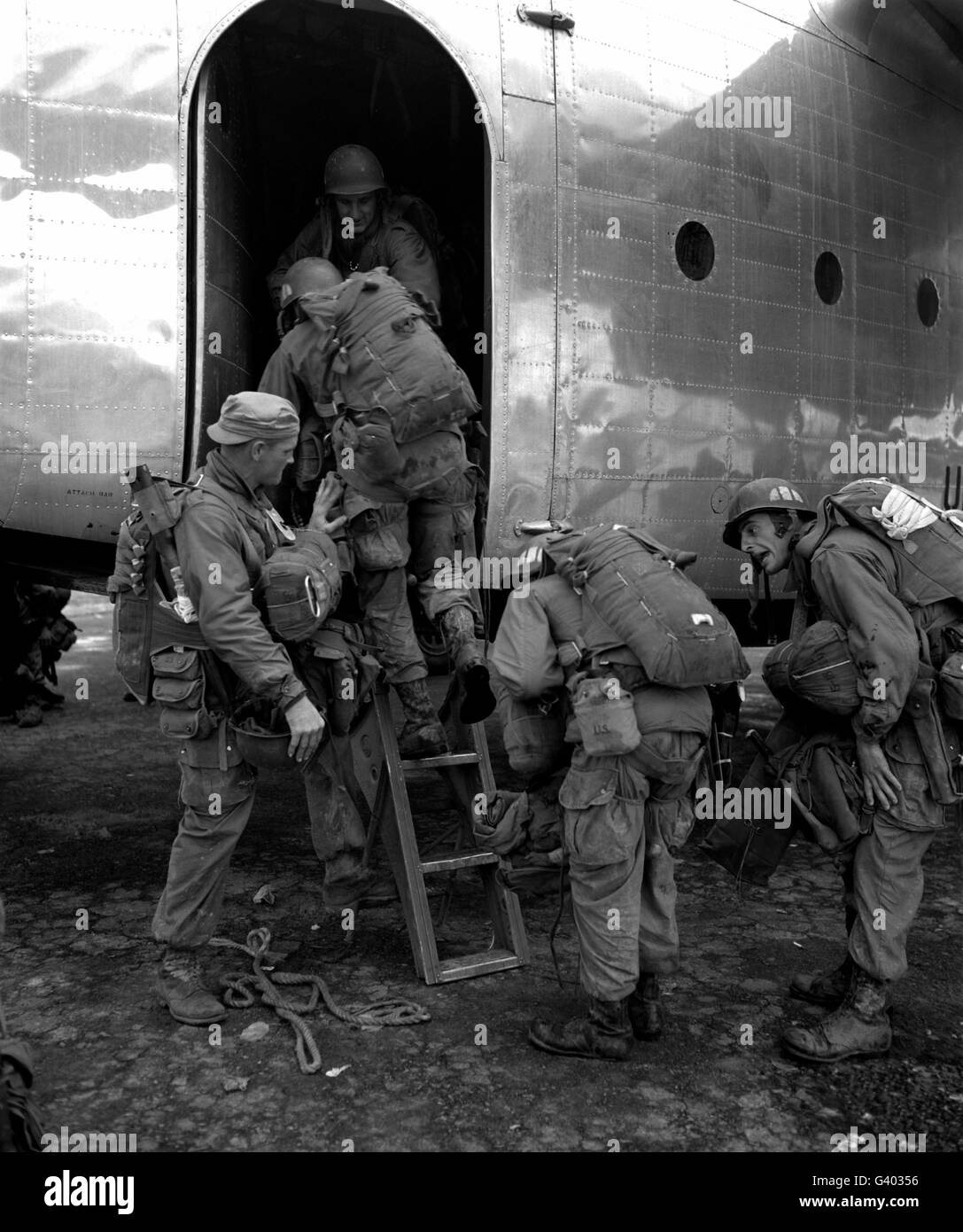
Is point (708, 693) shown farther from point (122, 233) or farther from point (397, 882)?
point (122, 233)

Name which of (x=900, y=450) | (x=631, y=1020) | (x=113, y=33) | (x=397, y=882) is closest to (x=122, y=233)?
(x=113, y=33)

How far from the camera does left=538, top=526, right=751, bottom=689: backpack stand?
3689mm

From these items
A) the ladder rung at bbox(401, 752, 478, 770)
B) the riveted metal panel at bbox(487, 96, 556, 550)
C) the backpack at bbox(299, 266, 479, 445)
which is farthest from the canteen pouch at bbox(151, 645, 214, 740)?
the riveted metal panel at bbox(487, 96, 556, 550)

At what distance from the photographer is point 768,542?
4340 mm

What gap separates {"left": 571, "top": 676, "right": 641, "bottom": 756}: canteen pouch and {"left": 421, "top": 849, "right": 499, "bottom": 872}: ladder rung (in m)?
1.02

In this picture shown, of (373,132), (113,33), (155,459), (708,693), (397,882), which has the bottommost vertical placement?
(397,882)

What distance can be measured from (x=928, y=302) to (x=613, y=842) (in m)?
4.79

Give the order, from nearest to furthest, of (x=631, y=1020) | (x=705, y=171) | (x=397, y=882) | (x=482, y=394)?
(x=631, y=1020) < (x=397, y=882) < (x=482, y=394) < (x=705, y=171)

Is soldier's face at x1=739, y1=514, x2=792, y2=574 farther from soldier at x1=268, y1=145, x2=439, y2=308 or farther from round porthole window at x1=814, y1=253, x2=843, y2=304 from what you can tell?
round porthole window at x1=814, y1=253, x2=843, y2=304

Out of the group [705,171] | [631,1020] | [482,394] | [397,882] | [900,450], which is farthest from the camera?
[900,450]

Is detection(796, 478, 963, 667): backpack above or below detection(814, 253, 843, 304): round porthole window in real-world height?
below

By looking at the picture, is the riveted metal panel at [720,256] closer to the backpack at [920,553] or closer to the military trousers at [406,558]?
the military trousers at [406,558]

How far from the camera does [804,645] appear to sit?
158 inches

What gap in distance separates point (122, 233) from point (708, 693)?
290 cm
